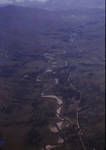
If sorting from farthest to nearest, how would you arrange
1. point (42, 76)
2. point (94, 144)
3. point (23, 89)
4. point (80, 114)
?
1. point (42, 76)
2. point (23, 89)
3. point (80, 114)
4. point (94, 144)

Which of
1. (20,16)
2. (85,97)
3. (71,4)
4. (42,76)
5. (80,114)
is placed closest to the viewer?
(80,114)

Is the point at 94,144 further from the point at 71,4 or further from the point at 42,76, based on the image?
the point at 71,4

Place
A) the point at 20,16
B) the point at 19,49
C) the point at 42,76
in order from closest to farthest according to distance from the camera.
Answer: the point at 42,76 < the point at 19,49 < the point at 20,16

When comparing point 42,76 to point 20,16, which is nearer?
point 42,76

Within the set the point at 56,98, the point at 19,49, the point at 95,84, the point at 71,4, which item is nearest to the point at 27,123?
the point at 56,98

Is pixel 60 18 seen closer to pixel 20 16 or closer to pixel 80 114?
pixel 20 16

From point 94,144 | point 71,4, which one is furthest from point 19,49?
point 71,4
